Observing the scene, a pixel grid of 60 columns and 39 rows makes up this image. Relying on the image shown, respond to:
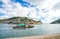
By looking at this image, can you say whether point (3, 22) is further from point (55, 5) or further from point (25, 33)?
point (55, 5)

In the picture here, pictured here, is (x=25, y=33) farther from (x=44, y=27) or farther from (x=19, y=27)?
(x=44, y=27)

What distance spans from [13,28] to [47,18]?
0.97 metres

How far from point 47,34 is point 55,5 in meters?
0.85

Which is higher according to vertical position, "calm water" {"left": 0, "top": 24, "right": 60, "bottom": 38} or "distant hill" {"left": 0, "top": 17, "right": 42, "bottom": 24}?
"distant hill" {"left": 0, "top": 17, "right": 42, "bottom": 24}

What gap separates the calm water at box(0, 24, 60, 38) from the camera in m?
3.75

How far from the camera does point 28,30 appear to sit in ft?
13.0

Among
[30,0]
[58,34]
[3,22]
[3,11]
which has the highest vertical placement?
[30,0]

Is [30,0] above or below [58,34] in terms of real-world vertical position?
above

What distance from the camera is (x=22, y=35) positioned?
12.7 ft

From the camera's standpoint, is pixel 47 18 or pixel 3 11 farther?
pixel 47 18

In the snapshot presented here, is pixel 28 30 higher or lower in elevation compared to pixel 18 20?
lower

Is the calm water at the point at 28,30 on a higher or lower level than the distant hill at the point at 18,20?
lower

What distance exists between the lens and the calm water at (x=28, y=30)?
375cm

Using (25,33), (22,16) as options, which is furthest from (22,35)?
(22,16)
